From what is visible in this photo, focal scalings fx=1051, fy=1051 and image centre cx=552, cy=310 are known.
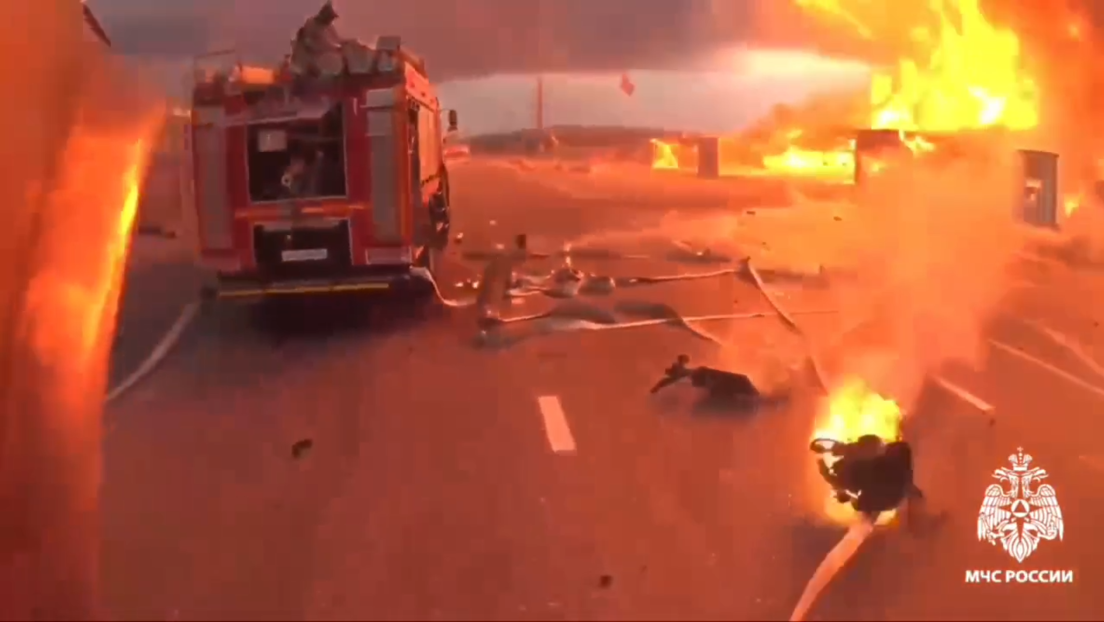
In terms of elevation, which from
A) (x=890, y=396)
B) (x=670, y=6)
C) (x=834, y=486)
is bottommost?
(x=834, y=486)

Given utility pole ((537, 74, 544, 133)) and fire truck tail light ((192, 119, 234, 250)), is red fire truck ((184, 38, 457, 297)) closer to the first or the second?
fire truck tail light ((192, 119, 234, 250))

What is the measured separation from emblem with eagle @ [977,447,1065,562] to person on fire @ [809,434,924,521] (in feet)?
0.42

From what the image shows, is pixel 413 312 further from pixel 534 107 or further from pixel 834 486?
pixel 834 486

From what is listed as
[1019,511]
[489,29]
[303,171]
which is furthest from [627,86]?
[1019,511]

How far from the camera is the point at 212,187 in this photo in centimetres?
176

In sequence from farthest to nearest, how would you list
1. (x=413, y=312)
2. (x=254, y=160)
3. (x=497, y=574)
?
(x=413, y=312), (x=254, y=160), (x=497, y=574)

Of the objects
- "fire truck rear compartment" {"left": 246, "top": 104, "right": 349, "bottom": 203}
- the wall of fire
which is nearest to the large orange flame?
the wall of fire


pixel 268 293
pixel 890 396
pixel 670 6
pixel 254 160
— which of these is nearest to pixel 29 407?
pixel 268 293

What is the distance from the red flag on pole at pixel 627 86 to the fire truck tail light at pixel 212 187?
2.35 feet

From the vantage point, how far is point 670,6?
1.97 m

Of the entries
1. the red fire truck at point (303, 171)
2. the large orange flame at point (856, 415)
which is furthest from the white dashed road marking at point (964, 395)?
the red fire truck at point (303, 171)

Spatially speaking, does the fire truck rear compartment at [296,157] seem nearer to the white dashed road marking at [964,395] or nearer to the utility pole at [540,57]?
the utility pole at [540,57]

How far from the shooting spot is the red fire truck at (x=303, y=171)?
1.76 metres

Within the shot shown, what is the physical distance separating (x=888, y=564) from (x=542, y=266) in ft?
2.59
